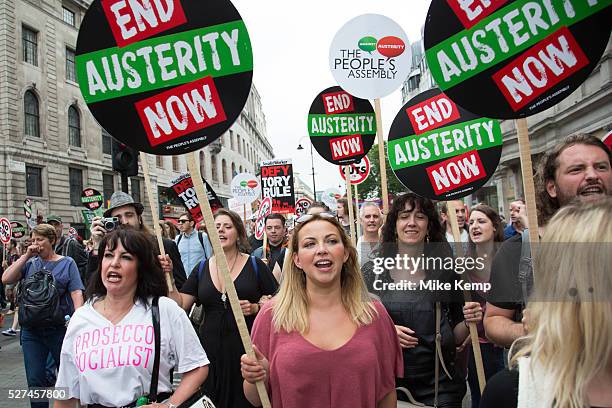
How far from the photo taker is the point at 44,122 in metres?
26.5

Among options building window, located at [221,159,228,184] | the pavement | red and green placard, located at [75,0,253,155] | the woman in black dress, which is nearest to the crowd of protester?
red and green placard, located at [75,0,253,155]

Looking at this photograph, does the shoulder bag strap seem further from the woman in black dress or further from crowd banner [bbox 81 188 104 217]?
crowd banner [bbox 81 188 104 217]

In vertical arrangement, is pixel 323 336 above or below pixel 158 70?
below

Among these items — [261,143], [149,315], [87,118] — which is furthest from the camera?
[261,143]

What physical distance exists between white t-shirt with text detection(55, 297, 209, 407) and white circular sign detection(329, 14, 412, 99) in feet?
10.2

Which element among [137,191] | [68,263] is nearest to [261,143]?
[137,191]

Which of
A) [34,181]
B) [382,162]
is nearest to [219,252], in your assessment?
[382,162]

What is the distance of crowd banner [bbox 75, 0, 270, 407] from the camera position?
8.10 feet

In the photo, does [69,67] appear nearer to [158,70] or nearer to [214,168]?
[214,168]

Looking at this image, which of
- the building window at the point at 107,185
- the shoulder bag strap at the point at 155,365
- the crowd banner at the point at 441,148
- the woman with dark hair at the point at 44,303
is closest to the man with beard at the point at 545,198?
the crowd banner at the point at 441,148

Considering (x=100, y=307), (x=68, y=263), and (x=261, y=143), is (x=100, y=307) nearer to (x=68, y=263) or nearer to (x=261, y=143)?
(x=68, y=263)

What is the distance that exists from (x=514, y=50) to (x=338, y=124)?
146 inches

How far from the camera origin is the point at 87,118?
30.4 meters

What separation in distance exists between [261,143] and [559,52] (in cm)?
8257
